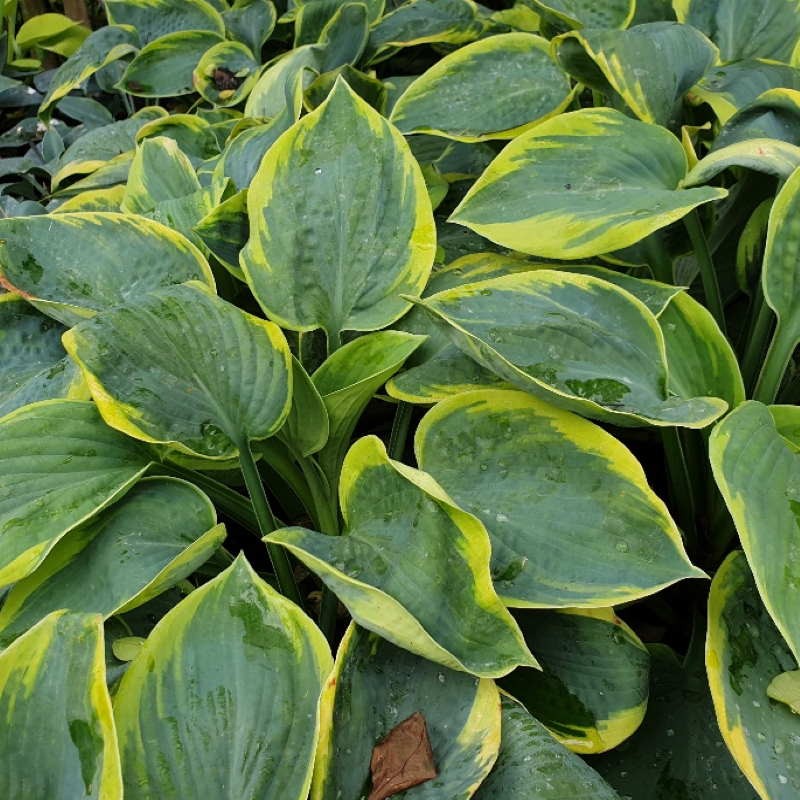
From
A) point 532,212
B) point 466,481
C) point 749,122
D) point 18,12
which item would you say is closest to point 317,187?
point 532,212

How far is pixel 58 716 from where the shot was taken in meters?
0.61

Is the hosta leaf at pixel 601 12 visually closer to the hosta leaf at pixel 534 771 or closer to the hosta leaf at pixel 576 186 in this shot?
the hosta leaf at pixel 576 186

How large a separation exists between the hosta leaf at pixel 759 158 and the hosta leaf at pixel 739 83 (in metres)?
0.24

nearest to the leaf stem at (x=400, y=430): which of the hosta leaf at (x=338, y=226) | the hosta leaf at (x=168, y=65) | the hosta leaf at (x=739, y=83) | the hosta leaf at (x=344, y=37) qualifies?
the hosta leaf at (x=338, y=226)

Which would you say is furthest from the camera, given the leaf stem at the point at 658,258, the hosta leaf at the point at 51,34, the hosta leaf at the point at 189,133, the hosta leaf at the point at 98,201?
the hosta leaf at the point at 51,34

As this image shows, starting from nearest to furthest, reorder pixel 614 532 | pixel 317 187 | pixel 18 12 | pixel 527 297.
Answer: pixel 614 532, pixel 527 297, pixel 317 187, pixel 18 12

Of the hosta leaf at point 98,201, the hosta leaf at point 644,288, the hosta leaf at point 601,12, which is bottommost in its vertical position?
the hosta leaf at point 98,201

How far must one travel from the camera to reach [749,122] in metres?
0.99

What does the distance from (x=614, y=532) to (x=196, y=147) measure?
1.03 meters

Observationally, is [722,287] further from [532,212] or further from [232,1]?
[232,1]

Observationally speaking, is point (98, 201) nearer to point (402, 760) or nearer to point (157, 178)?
point (157, 178)

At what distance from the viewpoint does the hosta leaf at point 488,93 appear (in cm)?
115

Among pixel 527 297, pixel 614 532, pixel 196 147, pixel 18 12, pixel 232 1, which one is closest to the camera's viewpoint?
pixel 614 532

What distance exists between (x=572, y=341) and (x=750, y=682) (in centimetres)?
34
